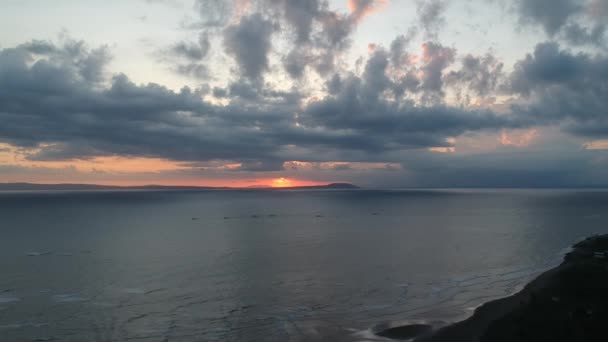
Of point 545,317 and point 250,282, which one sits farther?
point 250,282

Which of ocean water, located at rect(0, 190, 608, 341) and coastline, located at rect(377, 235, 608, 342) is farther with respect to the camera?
ocean water, located at rect(0, 190, 608, 341)

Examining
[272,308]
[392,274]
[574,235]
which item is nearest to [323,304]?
[272,308]

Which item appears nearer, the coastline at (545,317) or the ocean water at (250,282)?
the coastline at (545,317)

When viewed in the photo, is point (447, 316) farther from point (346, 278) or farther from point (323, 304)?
point (346, 278)

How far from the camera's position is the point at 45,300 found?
104 ft

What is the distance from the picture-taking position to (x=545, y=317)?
23.0 m

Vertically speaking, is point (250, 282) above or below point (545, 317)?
below

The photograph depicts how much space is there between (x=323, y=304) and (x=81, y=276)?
23.8m

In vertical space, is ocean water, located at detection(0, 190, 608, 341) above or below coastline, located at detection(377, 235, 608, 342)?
below

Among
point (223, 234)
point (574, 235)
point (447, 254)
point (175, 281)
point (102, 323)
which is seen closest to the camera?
point (102, 323)

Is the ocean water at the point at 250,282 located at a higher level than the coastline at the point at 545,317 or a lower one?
lower

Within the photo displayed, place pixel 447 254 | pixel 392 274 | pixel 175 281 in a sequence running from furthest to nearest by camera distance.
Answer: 1. pixel 447 254
2. pixel 392 274
3. pixel 175 281

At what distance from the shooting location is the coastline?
814 inches

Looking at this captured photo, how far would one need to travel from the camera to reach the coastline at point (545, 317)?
20.7m
